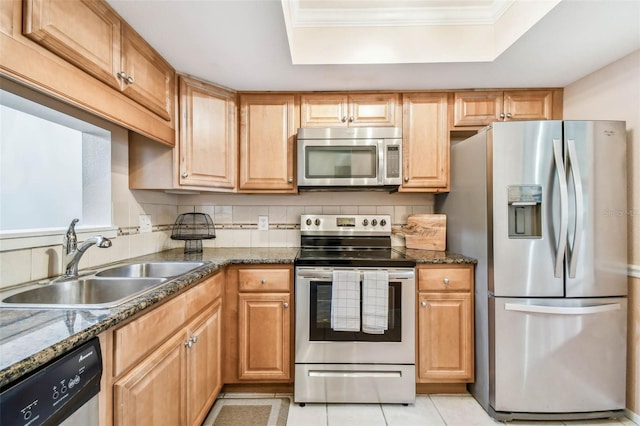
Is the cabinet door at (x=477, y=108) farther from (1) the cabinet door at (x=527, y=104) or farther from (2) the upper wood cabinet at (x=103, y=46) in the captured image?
(2) the upper wood cabinet at (x=103, y=46)

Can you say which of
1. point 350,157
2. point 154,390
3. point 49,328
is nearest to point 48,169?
point 49,328

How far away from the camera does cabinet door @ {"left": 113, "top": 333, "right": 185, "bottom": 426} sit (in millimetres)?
946

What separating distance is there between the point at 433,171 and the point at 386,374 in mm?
1426

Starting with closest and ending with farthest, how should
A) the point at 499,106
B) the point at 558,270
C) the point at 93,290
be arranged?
the point at 93,290
the point at 558,270
the point at 499,106

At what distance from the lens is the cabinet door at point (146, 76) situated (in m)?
1.41

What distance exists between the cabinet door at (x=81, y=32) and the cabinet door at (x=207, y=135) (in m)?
0.62

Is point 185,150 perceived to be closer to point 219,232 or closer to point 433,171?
point 219,232

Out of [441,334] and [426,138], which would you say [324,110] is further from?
[441,334]

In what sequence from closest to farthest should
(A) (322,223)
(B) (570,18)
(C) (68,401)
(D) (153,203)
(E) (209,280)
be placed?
(C) (68,401) < (B) (570,18) < (E) (209,280) < (D) (153,203) < (A) (322,223)

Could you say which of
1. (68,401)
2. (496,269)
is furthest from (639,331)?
(68,401)

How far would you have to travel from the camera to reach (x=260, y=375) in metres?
1.89

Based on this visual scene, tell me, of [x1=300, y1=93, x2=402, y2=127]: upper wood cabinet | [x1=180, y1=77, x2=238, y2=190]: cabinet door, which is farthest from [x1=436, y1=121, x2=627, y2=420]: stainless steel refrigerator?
[x1=180, y1=77, x2=238, y2=190]: cabinet door

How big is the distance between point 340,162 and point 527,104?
1.46m

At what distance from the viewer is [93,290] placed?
135 cm
